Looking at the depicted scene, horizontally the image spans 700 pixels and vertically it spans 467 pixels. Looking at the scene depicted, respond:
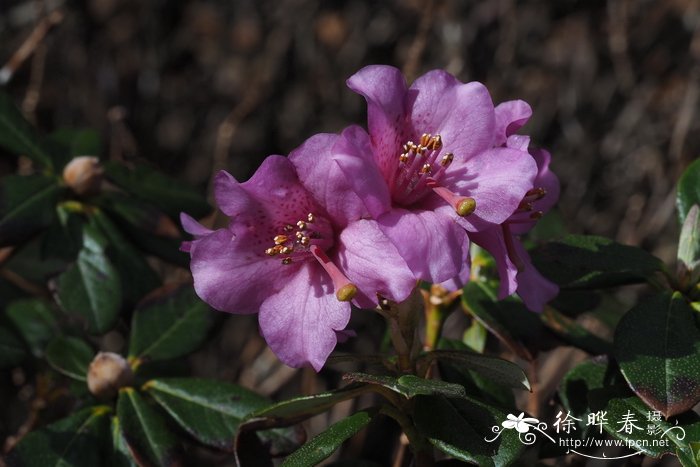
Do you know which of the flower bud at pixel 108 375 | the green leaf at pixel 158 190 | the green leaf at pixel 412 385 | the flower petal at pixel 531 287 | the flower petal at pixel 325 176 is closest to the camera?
the green leaf at pixel 412 385

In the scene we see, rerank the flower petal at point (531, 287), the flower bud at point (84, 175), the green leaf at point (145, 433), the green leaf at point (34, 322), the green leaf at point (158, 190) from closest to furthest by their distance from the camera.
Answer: the flower petal at point (531, 287)
the green leaf at point (145, 433)
the flower bud at point (84, 175)
the green leaf at point (158, 190)
the green leaf at point (34, 322)

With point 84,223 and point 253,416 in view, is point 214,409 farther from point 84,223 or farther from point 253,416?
point 84,223

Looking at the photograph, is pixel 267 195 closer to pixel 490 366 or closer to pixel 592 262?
pixel 490 366

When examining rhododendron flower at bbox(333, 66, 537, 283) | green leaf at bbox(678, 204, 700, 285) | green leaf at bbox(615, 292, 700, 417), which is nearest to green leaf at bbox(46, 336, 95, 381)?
rhododendron flower at bbox(333, 66, 537, 283)

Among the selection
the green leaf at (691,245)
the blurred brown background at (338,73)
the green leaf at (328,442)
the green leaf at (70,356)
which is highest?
the green leaf at (691,245)

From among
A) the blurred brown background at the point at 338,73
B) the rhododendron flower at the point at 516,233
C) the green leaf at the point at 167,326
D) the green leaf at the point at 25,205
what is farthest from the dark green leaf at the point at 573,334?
the blurred brown background at the point at 338,73

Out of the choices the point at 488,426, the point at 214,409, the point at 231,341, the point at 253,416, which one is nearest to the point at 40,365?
the point at 214,409

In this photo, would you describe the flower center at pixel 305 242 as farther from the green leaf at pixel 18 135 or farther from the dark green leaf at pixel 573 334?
the green leaf at pixel 18 135

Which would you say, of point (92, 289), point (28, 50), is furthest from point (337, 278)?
point (28, 50)
